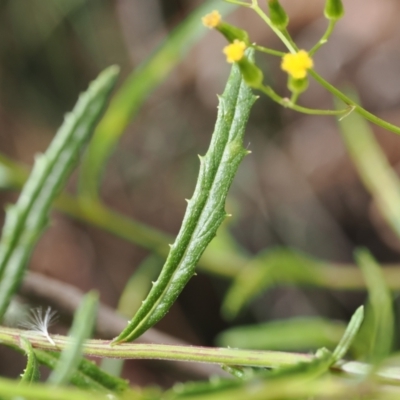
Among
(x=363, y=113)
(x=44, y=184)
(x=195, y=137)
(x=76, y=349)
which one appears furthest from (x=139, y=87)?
(x=195, y=137)

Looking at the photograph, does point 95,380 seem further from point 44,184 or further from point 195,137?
point 195,137

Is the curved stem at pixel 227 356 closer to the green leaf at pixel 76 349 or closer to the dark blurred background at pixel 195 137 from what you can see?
the green leaf at pixel 76 349

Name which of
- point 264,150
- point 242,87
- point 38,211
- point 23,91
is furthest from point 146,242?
point 23,91

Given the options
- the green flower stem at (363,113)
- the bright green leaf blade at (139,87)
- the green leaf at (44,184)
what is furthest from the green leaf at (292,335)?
the green flower stem at (363,113)

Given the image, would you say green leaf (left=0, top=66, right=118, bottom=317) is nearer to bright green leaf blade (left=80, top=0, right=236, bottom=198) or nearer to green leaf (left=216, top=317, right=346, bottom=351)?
bright green leaf blade (left=80, top=0, right=236, bottom=198)

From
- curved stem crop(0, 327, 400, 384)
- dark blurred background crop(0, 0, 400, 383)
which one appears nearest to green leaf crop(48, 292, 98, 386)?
curved stem crop(0, 327, 400, 384)

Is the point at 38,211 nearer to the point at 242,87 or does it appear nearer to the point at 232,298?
the point at 242,87
